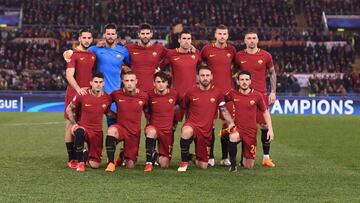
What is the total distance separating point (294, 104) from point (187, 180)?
17.7m

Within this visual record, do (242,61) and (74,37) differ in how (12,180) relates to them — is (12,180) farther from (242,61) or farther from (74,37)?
(74,37)

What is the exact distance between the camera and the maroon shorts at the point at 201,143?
885cm

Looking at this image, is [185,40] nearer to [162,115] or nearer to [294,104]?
[162,115]

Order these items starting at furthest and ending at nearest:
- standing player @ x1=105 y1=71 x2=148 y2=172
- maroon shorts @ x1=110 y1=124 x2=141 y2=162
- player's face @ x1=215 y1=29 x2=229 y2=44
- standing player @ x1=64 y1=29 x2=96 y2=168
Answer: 1. player's face @ x1=215 y1=29 x2=229 y2=44
2. standing player @ x1=64 y1=29 x2=96 y2=168
3. maroon shorts @ x1=110 y1=124 x2=141 y2=162
4. standing player @ x1=105 y1=71 x2=148 y2=172

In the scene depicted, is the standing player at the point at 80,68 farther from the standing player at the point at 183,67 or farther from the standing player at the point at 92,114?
the standing player at the point at 183,67

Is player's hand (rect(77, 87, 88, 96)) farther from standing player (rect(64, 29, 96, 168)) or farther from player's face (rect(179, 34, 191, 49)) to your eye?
player's face (rect(179, 34, 191, 49))

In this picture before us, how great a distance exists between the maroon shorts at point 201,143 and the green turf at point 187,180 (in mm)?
185

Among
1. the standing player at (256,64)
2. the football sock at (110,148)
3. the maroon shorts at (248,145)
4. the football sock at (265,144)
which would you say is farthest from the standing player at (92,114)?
the football sock at (265,144)

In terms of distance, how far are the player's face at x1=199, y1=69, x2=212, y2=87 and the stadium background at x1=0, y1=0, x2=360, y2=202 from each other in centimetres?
114

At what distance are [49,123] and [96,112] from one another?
9.34 meters

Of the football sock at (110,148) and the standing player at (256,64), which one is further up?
the standing player at (256,64)

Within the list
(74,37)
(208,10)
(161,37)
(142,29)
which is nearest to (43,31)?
(74,37)

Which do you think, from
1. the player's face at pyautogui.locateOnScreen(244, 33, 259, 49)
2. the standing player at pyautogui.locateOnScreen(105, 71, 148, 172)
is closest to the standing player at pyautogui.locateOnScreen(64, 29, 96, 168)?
the standing player at pyautogui.locateOnScreen(105, 71, 148, 172)

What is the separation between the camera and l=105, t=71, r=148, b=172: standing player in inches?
344
